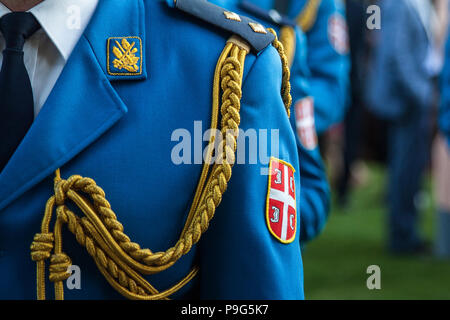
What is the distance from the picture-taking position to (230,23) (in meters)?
1.28

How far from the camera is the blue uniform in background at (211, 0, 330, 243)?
6.63 ft

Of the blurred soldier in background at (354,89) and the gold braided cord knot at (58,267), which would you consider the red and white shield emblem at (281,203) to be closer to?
the gold braided cord knot at (58,267)

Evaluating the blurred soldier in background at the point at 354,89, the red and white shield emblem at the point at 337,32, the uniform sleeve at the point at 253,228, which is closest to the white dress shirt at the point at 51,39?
the uniform sleeve at the point at 253,228

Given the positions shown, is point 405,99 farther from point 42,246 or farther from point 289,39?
point 42,246

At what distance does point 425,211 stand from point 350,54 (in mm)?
1665

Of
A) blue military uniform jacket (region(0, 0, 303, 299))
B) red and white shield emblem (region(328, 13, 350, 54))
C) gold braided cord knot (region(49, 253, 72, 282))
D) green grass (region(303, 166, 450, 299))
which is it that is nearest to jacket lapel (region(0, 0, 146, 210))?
blue military uniform jacket (region(0, 0, 303, 299))

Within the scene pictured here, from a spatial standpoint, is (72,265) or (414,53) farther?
(414,53)

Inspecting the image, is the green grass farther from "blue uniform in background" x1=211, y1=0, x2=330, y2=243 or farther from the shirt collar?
the shirt collar

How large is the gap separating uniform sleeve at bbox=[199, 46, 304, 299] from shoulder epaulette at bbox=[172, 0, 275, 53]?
0.03 m

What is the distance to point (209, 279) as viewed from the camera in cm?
124

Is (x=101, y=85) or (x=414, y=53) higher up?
(x=414, y=53)
